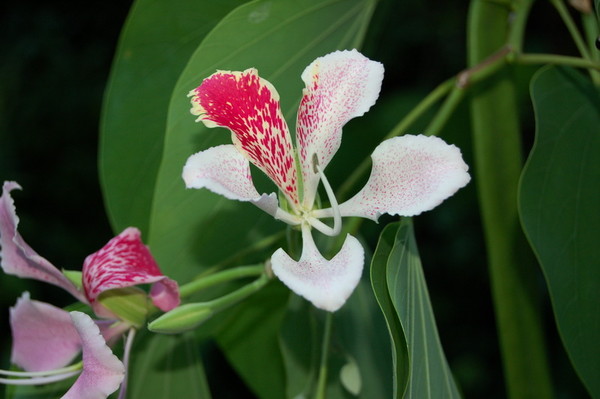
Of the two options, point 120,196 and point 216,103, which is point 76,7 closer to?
point 120,196

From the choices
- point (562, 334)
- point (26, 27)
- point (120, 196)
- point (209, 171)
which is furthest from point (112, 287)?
point (26, 27)

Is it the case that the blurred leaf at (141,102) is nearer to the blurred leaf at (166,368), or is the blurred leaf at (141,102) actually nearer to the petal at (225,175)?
the blurred leaf at (166,368)

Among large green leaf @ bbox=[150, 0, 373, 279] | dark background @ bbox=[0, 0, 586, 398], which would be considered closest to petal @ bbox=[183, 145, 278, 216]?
large green leaf @ bbox=[150, 0, 373, 279]

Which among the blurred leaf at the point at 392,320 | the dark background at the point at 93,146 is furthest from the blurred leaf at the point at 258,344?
the dark background at the point at 93,146

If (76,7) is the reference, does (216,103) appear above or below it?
below

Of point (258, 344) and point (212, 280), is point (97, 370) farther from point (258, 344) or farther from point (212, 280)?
point (258, 344)

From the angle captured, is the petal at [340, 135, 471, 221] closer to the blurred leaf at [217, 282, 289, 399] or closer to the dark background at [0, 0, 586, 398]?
the blurred leaf at [217, 282, 289, 399]
